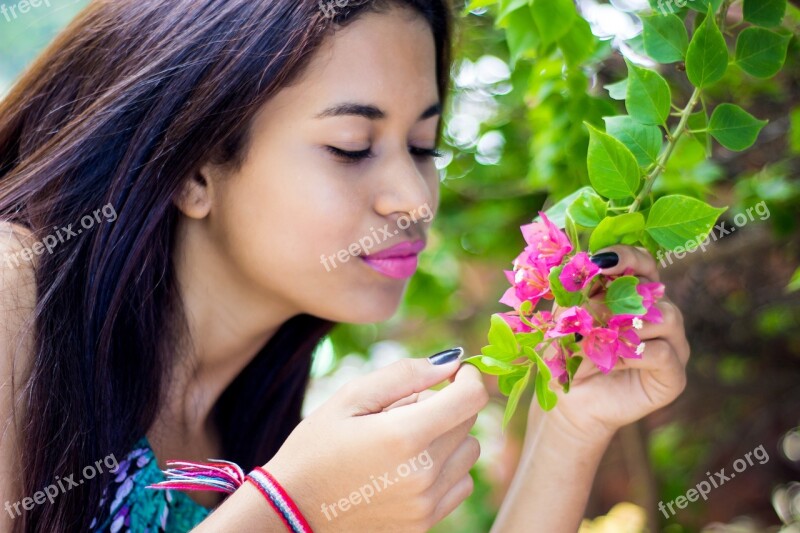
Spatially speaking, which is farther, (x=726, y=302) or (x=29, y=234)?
(x=726, y=302)

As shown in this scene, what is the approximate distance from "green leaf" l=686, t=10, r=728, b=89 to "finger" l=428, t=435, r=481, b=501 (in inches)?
18.5

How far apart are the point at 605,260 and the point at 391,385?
27cm

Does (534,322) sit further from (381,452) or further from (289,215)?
(289,215)

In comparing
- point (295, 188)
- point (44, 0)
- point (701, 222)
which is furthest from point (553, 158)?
point (44, 0)

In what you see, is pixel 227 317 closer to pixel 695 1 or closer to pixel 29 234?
pixel 29 234

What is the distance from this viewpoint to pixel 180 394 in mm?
1325

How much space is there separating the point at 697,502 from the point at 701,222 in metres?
1.41

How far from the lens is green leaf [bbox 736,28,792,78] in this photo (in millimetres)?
833

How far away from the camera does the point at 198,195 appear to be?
1.15 m

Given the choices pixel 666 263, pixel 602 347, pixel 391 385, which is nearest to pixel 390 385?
pixel 391 385

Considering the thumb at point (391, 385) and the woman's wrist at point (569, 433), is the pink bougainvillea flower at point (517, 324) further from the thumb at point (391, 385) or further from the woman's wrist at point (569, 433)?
the woman's wrist at point (569, 433)

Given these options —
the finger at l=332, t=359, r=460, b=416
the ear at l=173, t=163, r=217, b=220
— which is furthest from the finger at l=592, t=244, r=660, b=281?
the ear at l=173, t=163, r=217, b=220

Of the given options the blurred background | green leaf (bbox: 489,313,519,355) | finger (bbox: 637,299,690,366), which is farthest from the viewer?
the blurred background

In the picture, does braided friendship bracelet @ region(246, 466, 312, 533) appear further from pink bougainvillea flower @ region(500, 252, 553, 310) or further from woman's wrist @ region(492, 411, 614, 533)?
woman's wrist @ region(492, 411, 614, 533)
